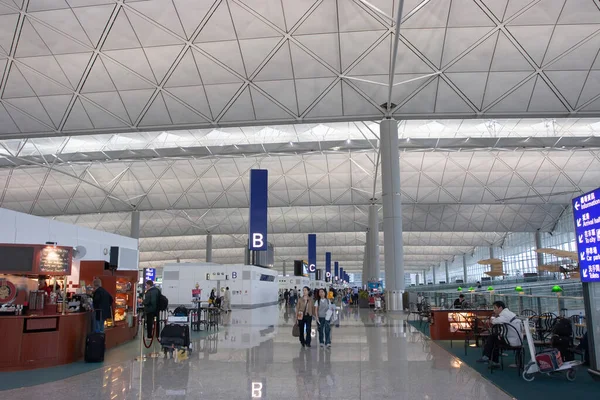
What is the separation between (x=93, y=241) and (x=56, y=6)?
11239 millimetres

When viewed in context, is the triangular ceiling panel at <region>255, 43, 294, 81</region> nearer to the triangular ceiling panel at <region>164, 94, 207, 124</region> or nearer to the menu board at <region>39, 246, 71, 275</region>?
the triangular ceiling panel at <region>164, 94, 207, 124</region>

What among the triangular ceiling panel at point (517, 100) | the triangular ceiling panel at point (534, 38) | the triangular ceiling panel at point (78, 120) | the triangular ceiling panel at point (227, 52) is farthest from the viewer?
the triangular ceiling panel at point (78, 120)

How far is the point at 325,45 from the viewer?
25.5 metres

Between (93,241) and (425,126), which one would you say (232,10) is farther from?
(425,126)

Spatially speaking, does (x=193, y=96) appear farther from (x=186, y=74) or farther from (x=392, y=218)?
(x=392, y=218)

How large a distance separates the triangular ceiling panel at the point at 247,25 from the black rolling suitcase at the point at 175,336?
16718mm

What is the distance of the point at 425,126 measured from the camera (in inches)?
1545

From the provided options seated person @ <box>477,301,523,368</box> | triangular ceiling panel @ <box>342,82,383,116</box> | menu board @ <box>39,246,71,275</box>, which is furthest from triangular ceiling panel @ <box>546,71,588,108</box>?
menu board @ <box>39,246,71,275</box>

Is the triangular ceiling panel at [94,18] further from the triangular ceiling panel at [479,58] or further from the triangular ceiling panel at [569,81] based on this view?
the triangular ceiling panel at [569,81]

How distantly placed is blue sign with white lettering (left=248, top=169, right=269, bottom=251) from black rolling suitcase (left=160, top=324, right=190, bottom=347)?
1191 centimetres

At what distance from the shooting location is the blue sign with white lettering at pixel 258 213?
24.9 metres

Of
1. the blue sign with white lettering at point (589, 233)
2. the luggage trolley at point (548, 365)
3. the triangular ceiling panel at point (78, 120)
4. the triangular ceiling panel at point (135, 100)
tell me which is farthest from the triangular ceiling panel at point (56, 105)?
the luggage trolley at point (548, 365)

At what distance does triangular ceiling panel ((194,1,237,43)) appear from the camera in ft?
78.1

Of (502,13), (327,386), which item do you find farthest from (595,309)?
(502,13)
